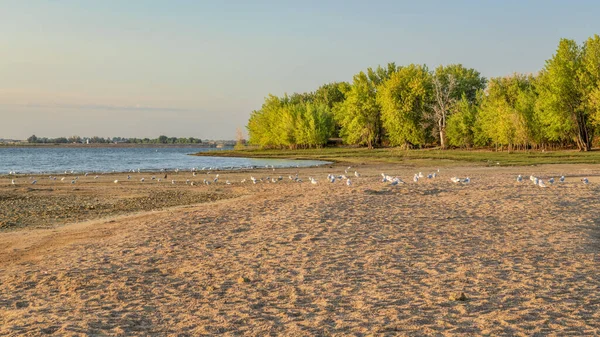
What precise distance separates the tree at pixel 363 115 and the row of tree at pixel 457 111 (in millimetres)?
156

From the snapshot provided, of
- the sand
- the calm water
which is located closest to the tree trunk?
the calm water

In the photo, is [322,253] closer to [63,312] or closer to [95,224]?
[63,312]

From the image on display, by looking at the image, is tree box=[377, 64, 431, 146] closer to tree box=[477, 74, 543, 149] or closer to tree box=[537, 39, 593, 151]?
tree box=[477, 74, 543, 149]

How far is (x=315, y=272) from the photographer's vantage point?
31.4ft

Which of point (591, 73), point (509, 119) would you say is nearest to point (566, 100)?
point (591, 73)

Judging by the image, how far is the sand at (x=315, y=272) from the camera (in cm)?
712

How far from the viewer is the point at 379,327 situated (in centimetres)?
689

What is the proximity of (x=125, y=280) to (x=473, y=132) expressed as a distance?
228 ft

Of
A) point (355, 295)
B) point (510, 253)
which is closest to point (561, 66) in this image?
point (510, 253)

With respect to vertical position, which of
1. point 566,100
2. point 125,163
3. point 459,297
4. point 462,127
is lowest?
point 459,297

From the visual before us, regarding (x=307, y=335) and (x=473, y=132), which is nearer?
(x=307, y=335)

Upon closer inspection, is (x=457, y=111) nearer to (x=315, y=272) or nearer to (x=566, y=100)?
(x=566, y=100)

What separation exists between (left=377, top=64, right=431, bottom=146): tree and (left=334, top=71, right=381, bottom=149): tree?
458 cm

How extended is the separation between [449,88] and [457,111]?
6702 mm
